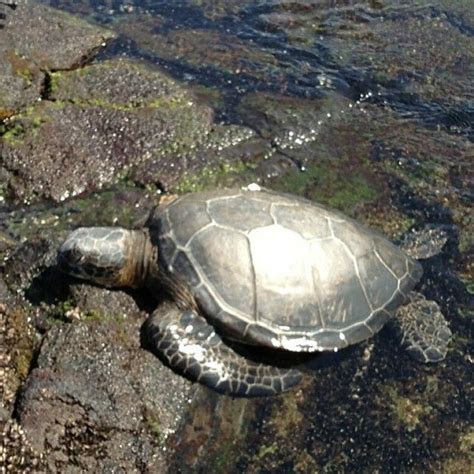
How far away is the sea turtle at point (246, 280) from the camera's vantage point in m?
5.32

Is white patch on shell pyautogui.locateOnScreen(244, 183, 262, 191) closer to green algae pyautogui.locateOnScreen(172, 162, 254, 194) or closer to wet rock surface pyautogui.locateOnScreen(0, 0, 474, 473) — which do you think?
green algae pyautogui.locateOnScreen(172, 162, 254, 194)

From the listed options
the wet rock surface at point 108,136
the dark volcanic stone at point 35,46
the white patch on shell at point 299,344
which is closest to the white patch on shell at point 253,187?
the wet rock surface at point 108,136

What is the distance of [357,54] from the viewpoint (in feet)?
30.9

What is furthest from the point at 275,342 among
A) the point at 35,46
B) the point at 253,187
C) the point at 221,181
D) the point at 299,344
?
the point at 35,46

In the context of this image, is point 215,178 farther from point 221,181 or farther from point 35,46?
point 35,46

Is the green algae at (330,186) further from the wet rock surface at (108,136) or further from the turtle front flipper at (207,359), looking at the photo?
the turtle front flipper at (207,359)

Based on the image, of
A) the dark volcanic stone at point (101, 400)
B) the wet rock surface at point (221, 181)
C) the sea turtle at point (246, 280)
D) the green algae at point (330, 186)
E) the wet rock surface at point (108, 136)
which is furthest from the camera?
the green algae at point (330, 186)

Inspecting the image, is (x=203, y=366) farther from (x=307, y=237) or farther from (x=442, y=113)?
(x=442, y=113)

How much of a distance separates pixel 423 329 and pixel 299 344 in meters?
1.12

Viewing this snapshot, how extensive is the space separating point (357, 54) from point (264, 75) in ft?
4.81

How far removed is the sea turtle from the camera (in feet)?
17.4

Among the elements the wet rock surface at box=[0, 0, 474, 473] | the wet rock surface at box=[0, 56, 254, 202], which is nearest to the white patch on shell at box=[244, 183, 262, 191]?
the wet rock surface at box=[0, 0, 474, 473]

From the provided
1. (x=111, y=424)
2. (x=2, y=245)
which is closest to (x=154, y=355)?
(x=111, y=424)

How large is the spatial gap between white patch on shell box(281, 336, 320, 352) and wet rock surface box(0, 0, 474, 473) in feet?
0.86
